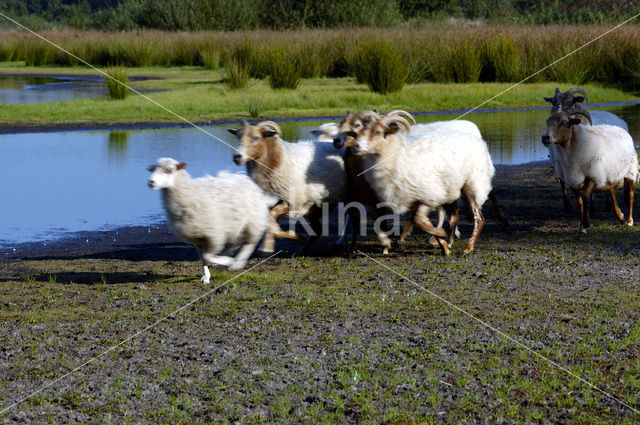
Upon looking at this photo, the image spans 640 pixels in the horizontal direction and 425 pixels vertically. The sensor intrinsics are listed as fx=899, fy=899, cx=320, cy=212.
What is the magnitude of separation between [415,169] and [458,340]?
294 cm

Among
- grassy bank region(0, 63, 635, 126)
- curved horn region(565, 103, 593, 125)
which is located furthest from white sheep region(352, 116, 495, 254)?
grassy bank region(0, 63, 635, 126)

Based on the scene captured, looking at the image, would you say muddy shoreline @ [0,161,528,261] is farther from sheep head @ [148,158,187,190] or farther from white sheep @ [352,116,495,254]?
sheep head @ [148,158,187,190]

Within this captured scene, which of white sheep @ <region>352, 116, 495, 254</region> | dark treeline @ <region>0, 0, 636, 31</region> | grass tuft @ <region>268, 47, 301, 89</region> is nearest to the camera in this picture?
white sheep @ <region>352, 116, 495, 254</region>

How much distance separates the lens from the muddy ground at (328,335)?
5320 millimetres

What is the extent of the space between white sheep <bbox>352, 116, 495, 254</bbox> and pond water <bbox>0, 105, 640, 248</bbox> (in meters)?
3.03

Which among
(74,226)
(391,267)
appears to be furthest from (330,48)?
(391,267)

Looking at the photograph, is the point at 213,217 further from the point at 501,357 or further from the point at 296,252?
the point at 501,357

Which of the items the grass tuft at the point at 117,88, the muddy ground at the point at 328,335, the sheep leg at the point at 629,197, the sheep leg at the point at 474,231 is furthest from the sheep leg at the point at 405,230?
the grass tuft at the point at 117,88

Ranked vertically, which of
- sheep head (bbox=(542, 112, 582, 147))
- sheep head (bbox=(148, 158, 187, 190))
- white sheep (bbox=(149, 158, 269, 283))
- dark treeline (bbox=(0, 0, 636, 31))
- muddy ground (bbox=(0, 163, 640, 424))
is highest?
dark treeline (bbox=(0, 0, 636, 31))

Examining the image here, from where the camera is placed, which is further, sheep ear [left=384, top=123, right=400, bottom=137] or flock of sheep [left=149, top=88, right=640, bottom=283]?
sheep ear [left=384, top=123, right=400, bottom=137]

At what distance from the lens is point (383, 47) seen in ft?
82.7

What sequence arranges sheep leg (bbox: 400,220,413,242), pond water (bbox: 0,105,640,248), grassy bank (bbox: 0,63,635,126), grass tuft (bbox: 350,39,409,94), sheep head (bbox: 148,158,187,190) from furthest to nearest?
grass tuft (bbox: 350,39,409,94)
grassy bank (bbox: 0,63,635,126)
pond water (bbox: 0,105,640,248)
sheep leg (bbox: 400,220,413,242)
sheep head (bbox: 148,158,187,190)

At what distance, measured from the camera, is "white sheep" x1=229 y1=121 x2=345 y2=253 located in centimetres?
912

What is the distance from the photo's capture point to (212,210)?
7.90m
